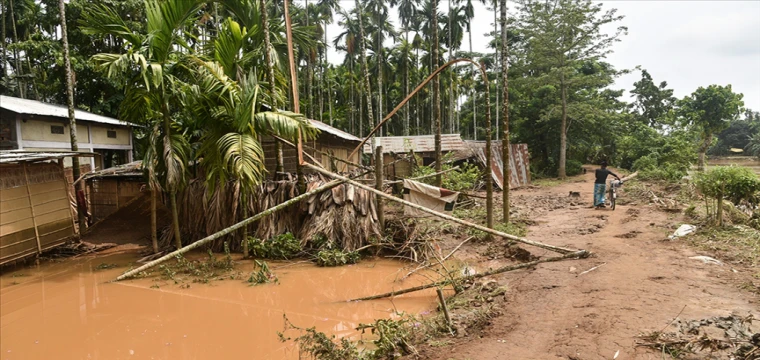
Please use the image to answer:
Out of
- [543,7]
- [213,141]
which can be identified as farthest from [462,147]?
[213,141]

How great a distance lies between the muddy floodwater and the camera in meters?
4.36

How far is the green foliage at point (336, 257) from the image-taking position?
7230 millimetres

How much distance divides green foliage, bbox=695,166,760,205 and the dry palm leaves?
6234 mm

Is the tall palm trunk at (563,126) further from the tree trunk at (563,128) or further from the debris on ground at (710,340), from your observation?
the debris on ground at (710,340)

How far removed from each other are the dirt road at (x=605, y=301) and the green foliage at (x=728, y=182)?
112 centimetres

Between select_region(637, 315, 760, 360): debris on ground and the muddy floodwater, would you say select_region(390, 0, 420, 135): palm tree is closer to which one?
the muddy floodwater

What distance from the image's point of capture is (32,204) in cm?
781

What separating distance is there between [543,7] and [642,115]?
2000 centimetres

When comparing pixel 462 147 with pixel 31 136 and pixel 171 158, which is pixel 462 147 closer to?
pixel 171 158

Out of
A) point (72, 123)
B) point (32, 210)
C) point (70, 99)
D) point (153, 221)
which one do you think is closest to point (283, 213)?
point (153, 221)

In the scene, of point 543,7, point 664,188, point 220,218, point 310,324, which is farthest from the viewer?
point 543,7

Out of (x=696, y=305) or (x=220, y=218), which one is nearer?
(x=696, y=305)

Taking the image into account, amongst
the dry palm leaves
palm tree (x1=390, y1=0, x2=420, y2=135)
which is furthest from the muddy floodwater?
palm tree (x1=390, y1=0, x2=420, y2=135)

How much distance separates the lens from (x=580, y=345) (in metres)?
3.38
